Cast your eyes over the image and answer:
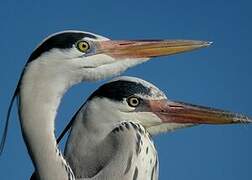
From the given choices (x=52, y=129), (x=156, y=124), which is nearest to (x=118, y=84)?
(x=156, y=124)

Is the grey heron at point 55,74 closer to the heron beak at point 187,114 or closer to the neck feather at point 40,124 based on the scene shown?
the neck feather at point 40,124

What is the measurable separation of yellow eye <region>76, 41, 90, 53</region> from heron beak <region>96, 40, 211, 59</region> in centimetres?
12

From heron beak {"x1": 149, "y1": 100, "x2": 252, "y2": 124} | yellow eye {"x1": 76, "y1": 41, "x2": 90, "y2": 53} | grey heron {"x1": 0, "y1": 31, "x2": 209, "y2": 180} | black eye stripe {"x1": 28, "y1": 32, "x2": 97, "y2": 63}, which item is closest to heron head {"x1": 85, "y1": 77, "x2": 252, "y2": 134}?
heron beak {"x1": 149, "y1": 100, "x2": 252, "y2": 124}

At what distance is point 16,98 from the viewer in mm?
4801

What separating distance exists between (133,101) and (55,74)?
34.4 inches

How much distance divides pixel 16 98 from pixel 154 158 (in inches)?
48.1

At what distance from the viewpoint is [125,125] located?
17.4 feet

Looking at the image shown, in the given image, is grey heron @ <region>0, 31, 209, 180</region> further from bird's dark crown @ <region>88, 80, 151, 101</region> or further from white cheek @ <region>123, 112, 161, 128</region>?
white cheek @ <region>123, 112, 161, 128</region>

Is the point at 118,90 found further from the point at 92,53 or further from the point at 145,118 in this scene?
the point at 92,53

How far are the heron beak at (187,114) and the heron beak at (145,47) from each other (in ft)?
1.50

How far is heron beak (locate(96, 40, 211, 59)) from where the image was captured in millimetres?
5230

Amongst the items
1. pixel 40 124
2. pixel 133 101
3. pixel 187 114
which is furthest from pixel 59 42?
pixel 187 114

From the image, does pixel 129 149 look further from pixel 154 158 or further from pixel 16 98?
pixel 16 98

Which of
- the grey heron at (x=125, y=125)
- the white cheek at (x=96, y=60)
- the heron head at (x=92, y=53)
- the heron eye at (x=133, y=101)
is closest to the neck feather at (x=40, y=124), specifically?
the heron head at (x=92, y=53)
